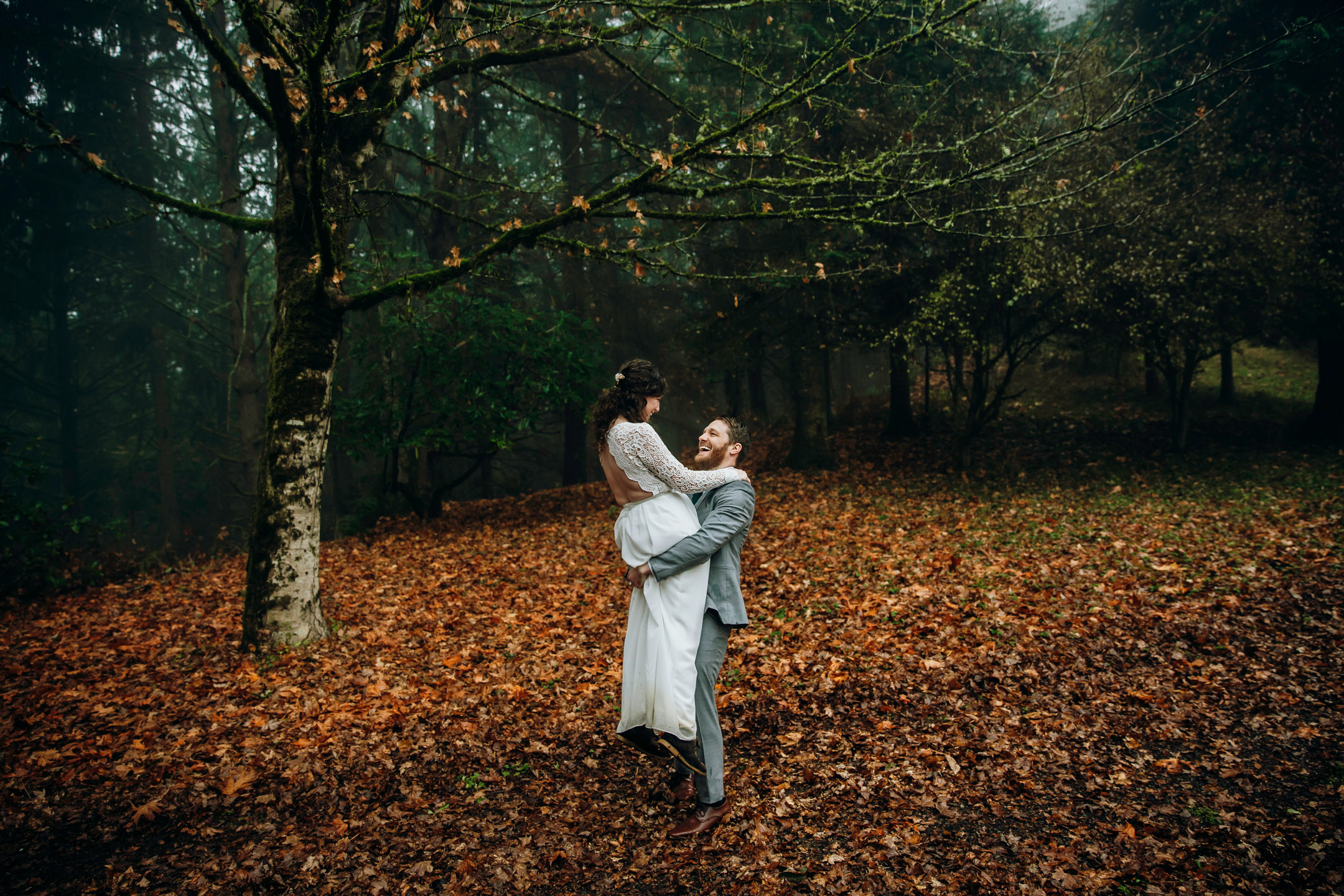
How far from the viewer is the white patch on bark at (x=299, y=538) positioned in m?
6.35

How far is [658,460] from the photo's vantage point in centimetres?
351

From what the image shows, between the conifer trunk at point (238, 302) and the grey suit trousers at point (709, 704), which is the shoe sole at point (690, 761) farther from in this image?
the conifer trunk at point (238, 302)

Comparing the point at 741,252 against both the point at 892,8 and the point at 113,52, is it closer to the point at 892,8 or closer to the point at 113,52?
the point at 892,8

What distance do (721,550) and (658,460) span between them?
2.14 feet

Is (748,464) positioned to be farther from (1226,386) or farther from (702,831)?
(1226,386)

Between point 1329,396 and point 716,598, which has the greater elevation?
point 1329,396

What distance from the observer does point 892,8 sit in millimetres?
13883

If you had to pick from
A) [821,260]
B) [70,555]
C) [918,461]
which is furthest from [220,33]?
[918,461]

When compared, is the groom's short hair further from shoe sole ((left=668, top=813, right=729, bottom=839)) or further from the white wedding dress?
shoe sole ((left=668, top=813, right=729, bottom=839))

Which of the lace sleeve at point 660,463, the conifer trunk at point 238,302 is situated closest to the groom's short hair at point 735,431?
the lace sleeve at point 660,463

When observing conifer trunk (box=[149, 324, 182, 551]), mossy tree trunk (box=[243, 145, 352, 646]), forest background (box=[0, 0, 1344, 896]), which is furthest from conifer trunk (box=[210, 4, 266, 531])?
mossy tree trunk (box=[243, 145, 352, 646])

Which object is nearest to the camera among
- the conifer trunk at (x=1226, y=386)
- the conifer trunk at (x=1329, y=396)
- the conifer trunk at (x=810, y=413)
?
the conifer trunk at (x=1329, y=396)

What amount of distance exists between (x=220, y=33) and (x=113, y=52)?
4.81 metres

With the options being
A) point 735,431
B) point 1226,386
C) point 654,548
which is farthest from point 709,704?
point 1226,386
